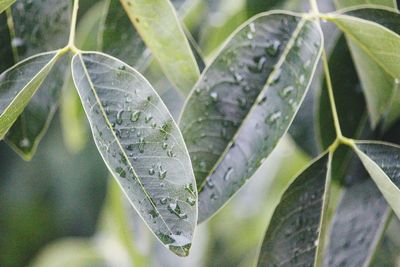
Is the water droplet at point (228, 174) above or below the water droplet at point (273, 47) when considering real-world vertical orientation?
below

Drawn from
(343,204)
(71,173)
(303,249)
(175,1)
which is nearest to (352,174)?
(343,204)

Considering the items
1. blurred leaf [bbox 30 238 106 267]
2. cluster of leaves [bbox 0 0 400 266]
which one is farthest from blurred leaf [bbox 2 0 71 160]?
blurred leaf [bbox 30 238 106 267]

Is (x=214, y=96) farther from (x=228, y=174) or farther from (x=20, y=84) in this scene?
(x=20, y=84)

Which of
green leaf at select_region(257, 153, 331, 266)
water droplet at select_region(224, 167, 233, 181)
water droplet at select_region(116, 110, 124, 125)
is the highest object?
water droplet at select_region(116, 110, 124, 125)

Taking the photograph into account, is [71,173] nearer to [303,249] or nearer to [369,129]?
[369,129]

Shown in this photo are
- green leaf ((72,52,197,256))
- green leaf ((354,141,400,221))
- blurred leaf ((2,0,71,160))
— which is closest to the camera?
green leaf ((72,52,197,256))

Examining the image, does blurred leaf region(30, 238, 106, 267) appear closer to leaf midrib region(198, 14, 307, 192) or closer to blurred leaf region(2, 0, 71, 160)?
blurred leaf region(2, 0, 71, 160)

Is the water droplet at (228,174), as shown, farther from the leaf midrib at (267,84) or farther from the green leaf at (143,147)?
the green leaf at (143,147)

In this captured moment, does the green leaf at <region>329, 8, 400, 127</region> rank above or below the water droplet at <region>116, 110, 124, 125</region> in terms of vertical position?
below

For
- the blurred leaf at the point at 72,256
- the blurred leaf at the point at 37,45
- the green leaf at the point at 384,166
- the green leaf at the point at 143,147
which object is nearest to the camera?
the green leaf at the point at 143,147

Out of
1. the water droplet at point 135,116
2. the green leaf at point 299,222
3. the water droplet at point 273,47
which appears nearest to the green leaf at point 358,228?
the green leaf at point 299,222
